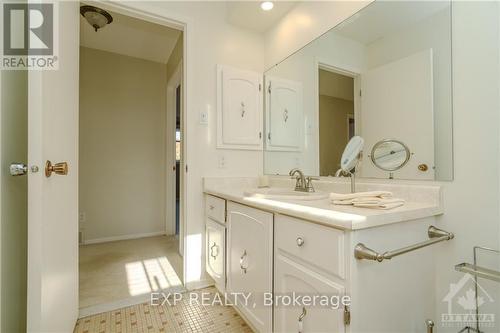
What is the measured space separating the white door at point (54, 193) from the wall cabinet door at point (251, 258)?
2.73ft

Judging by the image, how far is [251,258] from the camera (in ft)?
4.10

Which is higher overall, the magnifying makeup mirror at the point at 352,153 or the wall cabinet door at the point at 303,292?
the magnifying makeup mirror at the point at 352,153

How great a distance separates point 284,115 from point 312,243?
135cm

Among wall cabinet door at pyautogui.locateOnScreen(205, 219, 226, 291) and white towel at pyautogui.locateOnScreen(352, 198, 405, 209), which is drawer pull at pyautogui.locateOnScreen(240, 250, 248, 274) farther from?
white towel at pyautogui.locateOnScreen(352, 198, 405, 209)

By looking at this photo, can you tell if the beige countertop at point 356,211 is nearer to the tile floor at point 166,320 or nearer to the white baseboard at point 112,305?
the tile floor at point 166,320

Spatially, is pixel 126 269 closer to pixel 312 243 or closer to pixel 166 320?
pixel 166 320

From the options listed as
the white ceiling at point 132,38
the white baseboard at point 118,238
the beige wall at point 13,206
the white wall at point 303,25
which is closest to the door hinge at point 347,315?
the beige wall at point 13,206

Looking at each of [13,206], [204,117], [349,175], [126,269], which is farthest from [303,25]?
[126,269]

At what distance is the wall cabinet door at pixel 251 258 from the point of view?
113cm

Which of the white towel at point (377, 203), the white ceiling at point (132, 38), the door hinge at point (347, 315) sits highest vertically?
the white ceiling at point (132, 38)

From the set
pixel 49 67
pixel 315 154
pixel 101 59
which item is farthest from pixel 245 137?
pixel 101 59

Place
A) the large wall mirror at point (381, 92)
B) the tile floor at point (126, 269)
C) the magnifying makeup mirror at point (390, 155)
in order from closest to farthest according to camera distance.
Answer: the large wall mirror at point (381, 92) → the magnifying makeup mirror at point (390, 155) → the tile floor at point (126, 269)

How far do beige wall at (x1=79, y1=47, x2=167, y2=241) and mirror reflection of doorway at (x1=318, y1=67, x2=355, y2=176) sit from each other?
8.01ft

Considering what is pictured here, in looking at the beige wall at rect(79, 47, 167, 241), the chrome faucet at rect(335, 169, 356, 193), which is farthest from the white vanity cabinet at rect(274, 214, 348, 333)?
the beige wall at rect(79, 47, 167, 241)
